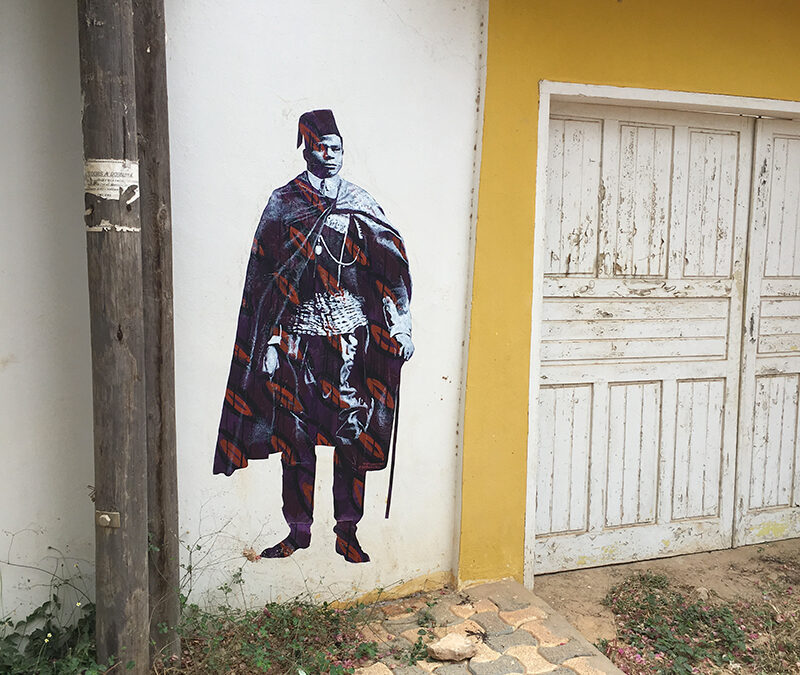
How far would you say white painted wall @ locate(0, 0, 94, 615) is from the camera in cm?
299

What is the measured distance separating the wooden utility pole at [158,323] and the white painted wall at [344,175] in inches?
8.0

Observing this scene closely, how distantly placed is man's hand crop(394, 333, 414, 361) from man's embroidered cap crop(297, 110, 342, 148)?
3.18ft

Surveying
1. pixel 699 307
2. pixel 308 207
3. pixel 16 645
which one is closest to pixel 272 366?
pixel 308 207

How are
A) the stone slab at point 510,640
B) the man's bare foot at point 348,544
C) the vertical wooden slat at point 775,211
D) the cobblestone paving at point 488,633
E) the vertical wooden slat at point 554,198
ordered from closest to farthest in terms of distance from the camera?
the cobblestone paving at point 488,633, the stone slab at point 510,640, the man's bare foot at point 348,544, the vertical wooden slat at point 554,198, the vertical wooden slat at point 775,211

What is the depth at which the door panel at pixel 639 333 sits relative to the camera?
13.7 feet

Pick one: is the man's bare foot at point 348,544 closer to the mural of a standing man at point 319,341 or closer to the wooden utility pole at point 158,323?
the mural of a standing man at point 319,341

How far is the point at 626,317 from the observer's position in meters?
4.34

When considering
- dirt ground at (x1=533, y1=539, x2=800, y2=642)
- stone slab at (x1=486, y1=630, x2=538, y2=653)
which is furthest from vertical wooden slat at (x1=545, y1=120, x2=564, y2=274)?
stone slab at (x1=486, y1=630, x2=538, y2=653)

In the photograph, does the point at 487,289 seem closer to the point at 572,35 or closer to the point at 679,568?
the point at 572,35

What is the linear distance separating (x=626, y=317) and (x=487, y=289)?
994 mm

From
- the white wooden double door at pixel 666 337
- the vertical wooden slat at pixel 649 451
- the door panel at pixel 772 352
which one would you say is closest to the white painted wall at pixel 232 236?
the white wooden double door at pixel 666 337

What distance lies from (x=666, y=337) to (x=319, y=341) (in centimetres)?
206

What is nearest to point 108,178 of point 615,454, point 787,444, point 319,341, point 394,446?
point 319,341

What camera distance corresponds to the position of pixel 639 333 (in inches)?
172
